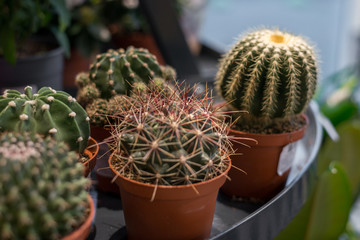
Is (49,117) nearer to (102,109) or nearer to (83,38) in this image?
(102,109)

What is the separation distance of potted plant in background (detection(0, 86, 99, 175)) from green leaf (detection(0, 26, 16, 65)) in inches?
19.8

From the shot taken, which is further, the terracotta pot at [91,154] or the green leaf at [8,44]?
the green leaf at [8,44]

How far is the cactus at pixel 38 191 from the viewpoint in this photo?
1.30 ft

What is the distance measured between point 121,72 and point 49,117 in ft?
0.77

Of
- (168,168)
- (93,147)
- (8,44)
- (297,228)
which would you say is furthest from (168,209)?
(8,44)

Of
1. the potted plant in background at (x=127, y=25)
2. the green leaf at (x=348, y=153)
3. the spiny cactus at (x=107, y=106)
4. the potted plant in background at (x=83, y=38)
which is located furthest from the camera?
A: the potted plant in background at (x=127, y=25)

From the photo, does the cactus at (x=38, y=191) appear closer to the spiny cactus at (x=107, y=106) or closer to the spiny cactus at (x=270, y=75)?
the spiny cactus at (x=107, y=106)

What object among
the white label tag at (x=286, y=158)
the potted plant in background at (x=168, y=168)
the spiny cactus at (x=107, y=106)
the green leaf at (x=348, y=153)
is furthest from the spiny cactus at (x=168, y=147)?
the green leaf at (x=348, y=153)

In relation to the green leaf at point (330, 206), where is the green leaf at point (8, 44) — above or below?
above

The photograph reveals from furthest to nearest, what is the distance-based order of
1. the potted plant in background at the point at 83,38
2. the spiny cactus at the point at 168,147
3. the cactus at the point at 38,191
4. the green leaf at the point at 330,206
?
the potted plant in background at the point at 83,38 < the green leaf at the point at 330,206 < the spiny cactus at the point at 168,147 < the cactus at the point at 38,191

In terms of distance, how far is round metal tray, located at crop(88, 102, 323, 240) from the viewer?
0.64 m

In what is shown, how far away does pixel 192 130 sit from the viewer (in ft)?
1.86

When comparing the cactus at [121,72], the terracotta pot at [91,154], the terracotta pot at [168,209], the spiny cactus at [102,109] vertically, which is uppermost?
the cactus at [121,72]

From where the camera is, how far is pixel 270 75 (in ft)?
2.42
